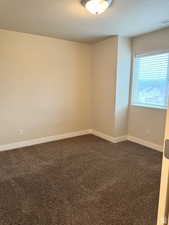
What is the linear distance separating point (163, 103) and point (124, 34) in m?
1.75

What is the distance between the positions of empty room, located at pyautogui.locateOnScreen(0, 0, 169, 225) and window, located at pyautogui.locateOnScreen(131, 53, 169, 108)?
0.07 ft

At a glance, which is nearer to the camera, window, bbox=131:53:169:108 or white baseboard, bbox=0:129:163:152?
window, bbox=131:53:169:108

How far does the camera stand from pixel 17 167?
2922 mm

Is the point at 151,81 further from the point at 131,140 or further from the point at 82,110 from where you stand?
the point at 82,110

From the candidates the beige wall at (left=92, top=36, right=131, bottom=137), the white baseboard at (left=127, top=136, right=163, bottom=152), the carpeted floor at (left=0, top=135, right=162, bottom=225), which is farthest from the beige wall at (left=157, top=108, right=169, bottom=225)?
the beige wall at (left=92, top=36, right=131, bottom=137)

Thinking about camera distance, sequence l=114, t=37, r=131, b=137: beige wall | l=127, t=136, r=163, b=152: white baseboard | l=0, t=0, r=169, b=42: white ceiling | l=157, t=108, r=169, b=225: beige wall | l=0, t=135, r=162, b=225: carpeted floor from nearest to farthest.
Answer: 1. l=157, t=108, r=169, b=225: beige wall
2. l=0, t=135, r=162, b=225: carpeted floor
3. l=0, t=0, r=169, b=42: white ceiling
4. l=127, t=136, r=163, b=152: white baseboard
5. l=114, t=37, r=131, b=137: beige wall

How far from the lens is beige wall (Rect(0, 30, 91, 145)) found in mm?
3570

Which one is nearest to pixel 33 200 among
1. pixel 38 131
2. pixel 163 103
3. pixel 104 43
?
pixel 38 131

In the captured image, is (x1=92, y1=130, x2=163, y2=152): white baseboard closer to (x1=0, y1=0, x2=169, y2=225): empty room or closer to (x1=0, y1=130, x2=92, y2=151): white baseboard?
(x1=0, y1=0, x2=169, y2=225): empty room

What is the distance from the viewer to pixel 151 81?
12.4ft

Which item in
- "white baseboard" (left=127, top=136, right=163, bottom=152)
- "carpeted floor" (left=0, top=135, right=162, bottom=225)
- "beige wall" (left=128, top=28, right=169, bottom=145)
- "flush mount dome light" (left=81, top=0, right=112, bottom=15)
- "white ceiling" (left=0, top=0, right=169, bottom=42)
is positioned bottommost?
"carpeted floor" (left=0, top=135, right=162, bottom=225)

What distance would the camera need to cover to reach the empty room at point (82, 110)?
208 cm

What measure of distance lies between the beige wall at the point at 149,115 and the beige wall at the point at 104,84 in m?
0.54

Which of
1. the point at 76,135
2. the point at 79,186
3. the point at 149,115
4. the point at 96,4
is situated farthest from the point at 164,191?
the point at 76,135
